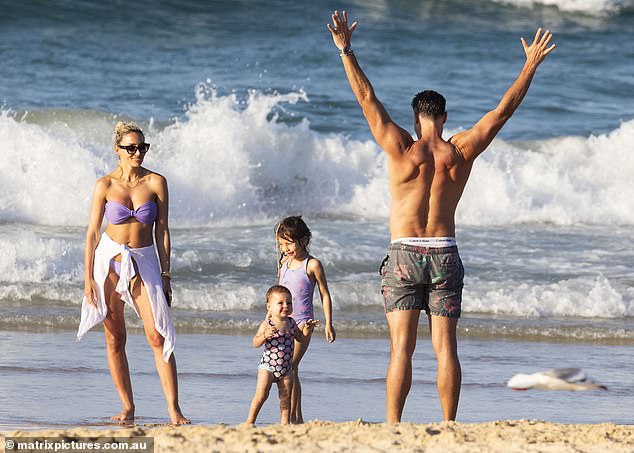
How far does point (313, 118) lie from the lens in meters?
18.7

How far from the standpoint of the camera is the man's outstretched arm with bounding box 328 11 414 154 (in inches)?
210

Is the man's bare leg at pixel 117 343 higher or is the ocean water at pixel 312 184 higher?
the ocean water at pixel 312 184

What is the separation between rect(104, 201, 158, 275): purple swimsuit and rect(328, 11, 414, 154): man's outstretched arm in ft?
4.21

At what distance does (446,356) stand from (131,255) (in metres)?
1.70

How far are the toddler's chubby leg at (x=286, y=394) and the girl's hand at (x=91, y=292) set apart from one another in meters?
1.06

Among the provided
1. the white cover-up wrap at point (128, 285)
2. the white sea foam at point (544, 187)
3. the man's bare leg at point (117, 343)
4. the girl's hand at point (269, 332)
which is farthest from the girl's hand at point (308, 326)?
the white sea foam at point (544, 187)

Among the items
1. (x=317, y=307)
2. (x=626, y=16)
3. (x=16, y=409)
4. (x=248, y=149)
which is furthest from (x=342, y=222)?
(x=626, y=16)

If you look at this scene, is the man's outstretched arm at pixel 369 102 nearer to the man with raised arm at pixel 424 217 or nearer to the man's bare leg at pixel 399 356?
the man with raised arm at pixel 424 217

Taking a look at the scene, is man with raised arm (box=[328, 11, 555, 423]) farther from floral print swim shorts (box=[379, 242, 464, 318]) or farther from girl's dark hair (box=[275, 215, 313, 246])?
girl's dark hair (box=[275, 215, 313, 246])

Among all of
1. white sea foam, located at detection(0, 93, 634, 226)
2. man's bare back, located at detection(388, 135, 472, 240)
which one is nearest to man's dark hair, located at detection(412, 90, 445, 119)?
man's bare back, located at detection(388, 135, 472, 240)

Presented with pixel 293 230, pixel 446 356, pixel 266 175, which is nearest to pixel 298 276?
pixel 293 230

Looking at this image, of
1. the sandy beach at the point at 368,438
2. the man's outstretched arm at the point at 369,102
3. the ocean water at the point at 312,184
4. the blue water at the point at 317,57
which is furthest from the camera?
the blue water at the point at 317,57

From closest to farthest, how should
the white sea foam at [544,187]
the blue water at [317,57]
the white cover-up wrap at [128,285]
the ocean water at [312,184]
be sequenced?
the white cover-up wrap at [128,285] < the ocean water at [312,184] < the white sea foam at [544,187] < the blue water at [317,57]

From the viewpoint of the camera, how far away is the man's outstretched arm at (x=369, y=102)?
5344 millimetres
